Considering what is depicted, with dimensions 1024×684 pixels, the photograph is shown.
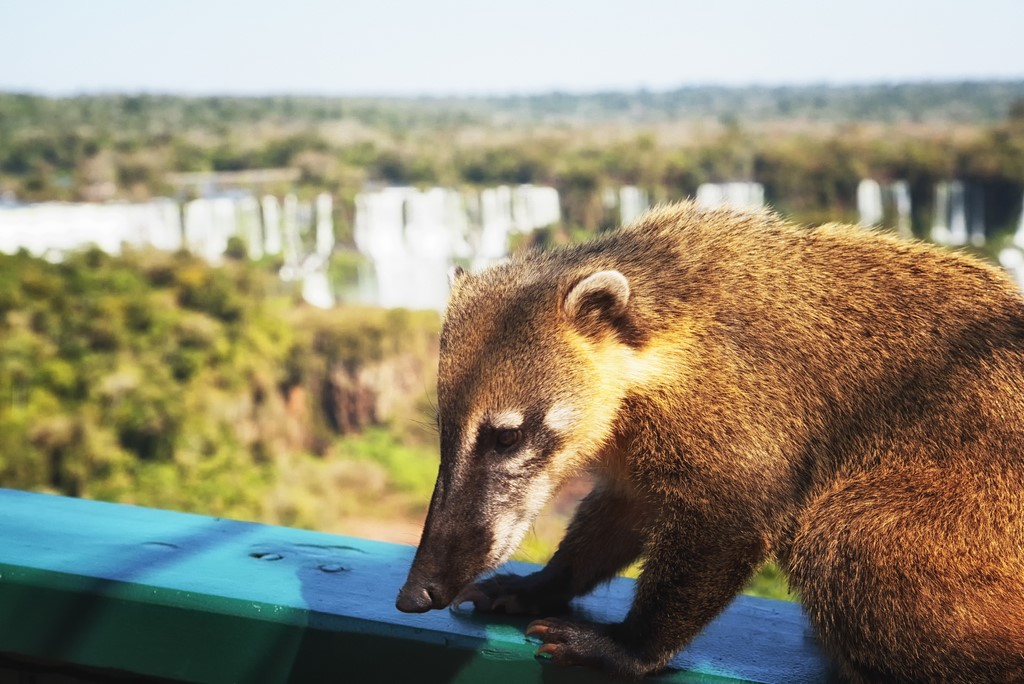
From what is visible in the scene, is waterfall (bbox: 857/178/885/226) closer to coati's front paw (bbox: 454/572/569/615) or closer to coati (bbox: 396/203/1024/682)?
coati (bbox: 396/203/1024/682)

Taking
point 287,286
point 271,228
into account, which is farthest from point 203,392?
point 271,228

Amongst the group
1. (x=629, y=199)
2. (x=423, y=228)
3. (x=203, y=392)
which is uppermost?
(x=629, y=199)

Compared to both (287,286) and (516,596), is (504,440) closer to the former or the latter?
(516,596)

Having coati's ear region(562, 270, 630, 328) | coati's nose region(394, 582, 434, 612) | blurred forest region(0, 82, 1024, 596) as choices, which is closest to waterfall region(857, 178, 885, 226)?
blurred forest region(0, 82, 1024, 596)

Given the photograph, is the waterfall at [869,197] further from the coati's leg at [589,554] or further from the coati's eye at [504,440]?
the coati's eye at [504,440]

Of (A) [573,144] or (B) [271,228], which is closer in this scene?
(B) [271,228]

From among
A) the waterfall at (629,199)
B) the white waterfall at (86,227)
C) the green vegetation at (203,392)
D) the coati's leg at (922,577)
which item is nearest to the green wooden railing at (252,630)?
the coati's leg at (922,577)
